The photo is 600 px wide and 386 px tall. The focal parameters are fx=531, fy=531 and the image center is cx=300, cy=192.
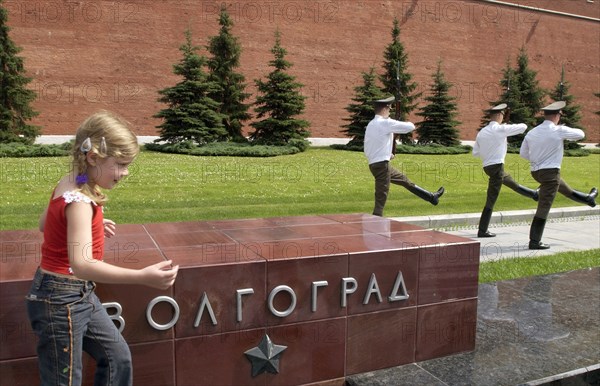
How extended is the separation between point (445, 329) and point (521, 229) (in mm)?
6710

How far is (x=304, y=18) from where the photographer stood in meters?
30.3

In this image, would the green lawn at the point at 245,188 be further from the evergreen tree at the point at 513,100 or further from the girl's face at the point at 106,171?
the evergreen tree at the point at 513,100

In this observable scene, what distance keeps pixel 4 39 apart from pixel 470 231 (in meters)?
19.0

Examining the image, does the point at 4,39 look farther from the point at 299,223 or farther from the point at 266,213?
the point at 299,223

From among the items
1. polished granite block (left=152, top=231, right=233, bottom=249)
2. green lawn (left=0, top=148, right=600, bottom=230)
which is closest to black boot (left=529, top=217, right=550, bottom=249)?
green lawn (left=0, top=148, right=600, bottom=230)

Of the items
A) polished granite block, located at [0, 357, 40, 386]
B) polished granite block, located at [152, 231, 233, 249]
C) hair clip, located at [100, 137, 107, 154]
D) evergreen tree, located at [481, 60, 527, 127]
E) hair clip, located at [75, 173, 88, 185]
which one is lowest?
polished granite block, located at [0, 357, 40, 386]

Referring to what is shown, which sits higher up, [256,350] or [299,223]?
[299,223]

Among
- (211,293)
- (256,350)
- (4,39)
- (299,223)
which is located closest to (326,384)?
(256,350)

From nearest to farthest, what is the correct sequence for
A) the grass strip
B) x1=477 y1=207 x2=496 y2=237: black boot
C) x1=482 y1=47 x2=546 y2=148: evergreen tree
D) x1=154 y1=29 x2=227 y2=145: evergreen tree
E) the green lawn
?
the grass strip
x1=477 y1=207 x2=496 y2=237: black boot
the green lawn
x1=154 y1=29 x2=227 y2=145: evergreen tree
x1=482 y1=47 x2=546 y2=148: evergreen tree

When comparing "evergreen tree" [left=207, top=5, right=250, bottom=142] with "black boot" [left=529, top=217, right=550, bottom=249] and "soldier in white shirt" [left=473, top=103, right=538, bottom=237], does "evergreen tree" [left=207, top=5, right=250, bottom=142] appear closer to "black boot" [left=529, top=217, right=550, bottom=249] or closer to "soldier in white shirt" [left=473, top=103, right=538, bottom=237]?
"soldier in white shirt" [left=473, top=103, right=538, bottom=237]

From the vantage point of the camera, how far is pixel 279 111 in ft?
77.8

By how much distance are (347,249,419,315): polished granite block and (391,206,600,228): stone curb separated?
225 inches

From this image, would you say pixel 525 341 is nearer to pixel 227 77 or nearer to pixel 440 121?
pixel 227 77

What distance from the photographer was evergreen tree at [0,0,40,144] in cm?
1977
